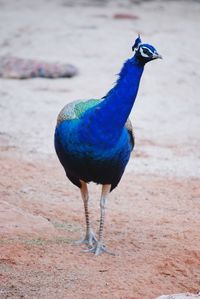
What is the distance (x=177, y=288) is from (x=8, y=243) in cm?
125

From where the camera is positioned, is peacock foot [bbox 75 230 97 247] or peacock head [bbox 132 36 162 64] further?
peacock foot [bbox 75 230 97 247]

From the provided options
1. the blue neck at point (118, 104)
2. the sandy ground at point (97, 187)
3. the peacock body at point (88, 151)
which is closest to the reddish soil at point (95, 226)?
the sandy ground at point (97, 187)

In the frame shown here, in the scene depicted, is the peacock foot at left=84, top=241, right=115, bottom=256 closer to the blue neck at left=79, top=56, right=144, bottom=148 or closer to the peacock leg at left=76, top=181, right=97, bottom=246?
the peacock leg at left=76, top=181, right=97, bottom=246

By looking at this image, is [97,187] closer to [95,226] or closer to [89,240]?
[95,226]

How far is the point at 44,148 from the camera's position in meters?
7.45

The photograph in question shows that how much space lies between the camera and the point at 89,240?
194 inches

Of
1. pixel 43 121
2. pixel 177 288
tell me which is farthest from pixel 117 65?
pixel 177 288

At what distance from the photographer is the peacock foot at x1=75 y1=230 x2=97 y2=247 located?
4883 mm

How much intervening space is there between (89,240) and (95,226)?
0.46 m

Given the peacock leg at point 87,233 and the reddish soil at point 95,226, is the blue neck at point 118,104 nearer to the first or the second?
the peacock leg at point 87,233

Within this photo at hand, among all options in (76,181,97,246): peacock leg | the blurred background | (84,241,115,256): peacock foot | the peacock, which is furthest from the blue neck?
the blurred background

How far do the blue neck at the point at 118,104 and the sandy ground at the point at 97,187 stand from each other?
93cm

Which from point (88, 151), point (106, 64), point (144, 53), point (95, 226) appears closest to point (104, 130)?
point (88, 151)

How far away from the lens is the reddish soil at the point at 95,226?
161 inches
